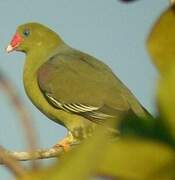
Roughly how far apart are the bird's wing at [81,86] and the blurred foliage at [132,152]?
342 centimetres

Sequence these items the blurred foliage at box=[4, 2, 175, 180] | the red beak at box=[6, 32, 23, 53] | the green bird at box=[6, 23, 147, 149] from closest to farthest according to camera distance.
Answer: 1. the blurred foliage at box=[4, 2, 175, 180]
2. the green bird at box=[6, 23, 147, 149]
3. the red beak at box=[6, 32, 23, 53]

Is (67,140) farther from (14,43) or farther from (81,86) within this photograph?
(14,43)

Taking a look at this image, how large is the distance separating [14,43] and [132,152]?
13.8ft

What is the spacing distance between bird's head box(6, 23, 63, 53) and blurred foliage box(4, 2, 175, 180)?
13.3 feet

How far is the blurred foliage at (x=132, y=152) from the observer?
25 cm

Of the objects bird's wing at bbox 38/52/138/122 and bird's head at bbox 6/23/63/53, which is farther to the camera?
bird's head at bbox 6/23/63/53

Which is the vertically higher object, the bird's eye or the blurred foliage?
the blurred foliage

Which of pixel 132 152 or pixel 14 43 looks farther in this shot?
pixel 14 43

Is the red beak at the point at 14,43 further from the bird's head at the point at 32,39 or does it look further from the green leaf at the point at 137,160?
the green leaf at the point at 137,160

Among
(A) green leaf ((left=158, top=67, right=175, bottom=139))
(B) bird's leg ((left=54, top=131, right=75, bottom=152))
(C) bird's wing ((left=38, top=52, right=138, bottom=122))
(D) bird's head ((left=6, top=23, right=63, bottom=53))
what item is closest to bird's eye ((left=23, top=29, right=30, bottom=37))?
(D) bird's head ((left=6, top=23, right=63, bottom=53))

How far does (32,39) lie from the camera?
4.41m

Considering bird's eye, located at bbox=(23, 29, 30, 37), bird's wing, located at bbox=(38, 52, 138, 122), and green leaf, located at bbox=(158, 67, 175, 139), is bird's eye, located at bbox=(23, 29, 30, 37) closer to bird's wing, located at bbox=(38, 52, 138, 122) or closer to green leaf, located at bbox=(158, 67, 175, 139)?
bird's wing, located at bbox=(38, 52, 138, 122)

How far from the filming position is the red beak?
4.34 m

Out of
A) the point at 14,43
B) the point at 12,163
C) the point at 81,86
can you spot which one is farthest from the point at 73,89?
the point at 12,163
